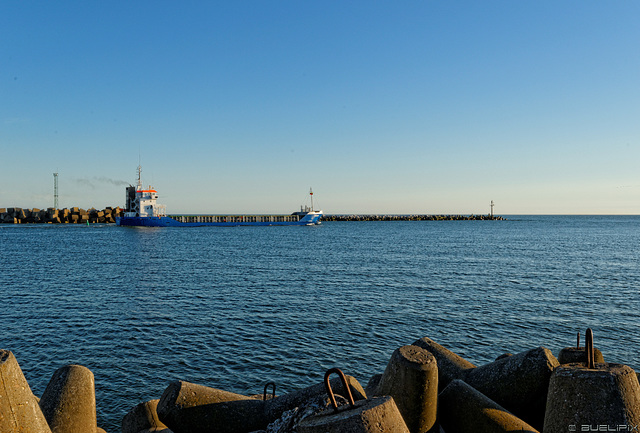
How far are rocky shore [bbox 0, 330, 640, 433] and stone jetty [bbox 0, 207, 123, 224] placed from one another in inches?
6518

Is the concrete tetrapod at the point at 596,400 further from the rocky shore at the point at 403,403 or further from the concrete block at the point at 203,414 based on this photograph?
the concrete block at the point at 203,414

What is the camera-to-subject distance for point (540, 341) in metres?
17.1

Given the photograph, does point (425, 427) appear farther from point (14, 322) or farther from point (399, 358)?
point (14, 322)

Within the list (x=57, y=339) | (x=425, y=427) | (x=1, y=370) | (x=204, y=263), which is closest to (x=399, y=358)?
(x=425, y=427)

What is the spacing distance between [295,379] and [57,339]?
10355 millimetres

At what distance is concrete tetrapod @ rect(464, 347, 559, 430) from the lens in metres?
6.07

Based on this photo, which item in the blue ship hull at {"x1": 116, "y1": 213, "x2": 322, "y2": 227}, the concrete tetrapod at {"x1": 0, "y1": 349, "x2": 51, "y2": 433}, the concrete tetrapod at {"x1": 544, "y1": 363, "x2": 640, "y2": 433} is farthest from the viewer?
the blue ship hull at {"x1": 116, "y1": 213, "x2": 322, "y2": 227}

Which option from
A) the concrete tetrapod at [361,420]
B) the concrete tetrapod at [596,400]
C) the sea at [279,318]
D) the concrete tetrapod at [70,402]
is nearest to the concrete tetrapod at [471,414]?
the concrete tetrapod at [596,400]

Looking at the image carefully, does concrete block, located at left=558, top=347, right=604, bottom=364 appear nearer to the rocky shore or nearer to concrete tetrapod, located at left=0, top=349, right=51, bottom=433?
the rocky shore

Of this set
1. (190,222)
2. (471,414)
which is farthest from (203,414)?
(190,222)

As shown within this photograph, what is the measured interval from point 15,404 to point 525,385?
19.7 feet

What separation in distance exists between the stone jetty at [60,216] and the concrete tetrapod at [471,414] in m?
168

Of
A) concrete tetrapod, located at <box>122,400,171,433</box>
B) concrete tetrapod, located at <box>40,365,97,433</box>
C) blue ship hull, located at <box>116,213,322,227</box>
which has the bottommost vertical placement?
concrete tetrapod, located at <box>122,400,171,433</box>

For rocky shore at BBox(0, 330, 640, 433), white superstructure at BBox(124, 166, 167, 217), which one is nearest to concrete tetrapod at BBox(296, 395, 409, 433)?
rocky shore at BBox(0, 330, 640, 433)
